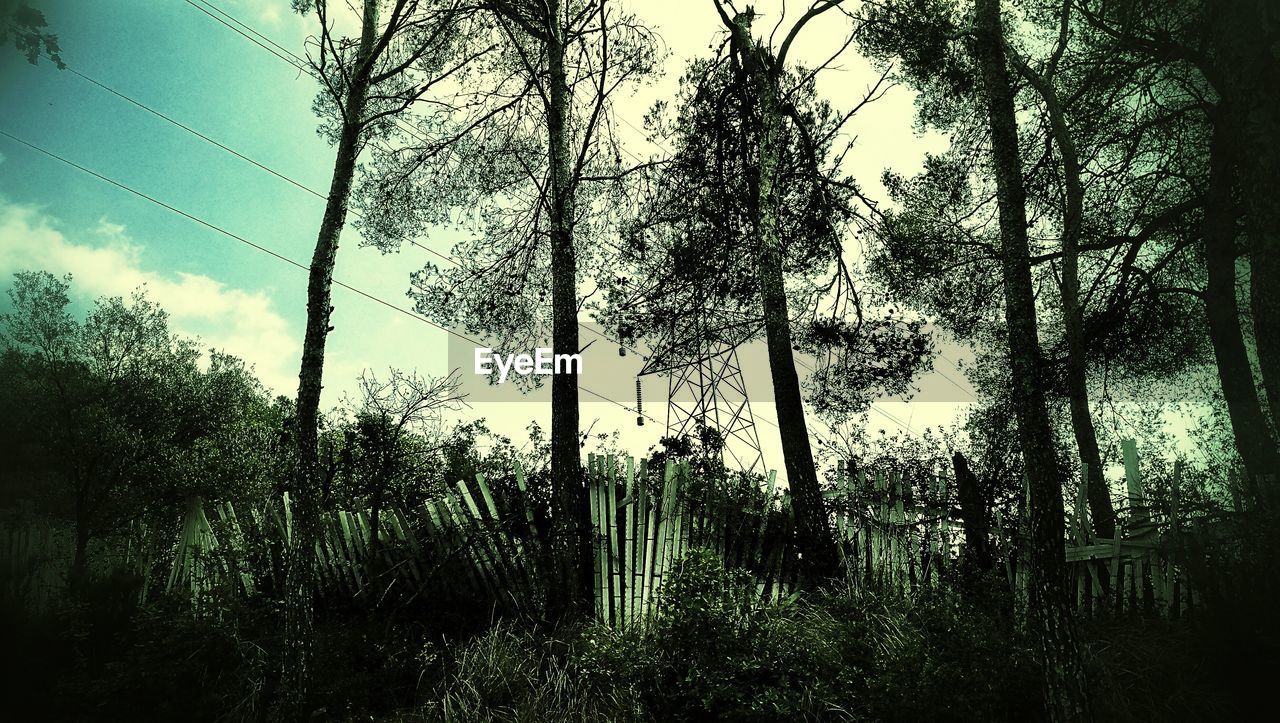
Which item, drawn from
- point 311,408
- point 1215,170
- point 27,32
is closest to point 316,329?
point 311,408

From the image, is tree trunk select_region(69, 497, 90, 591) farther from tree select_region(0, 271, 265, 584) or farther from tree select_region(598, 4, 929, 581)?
tree select_region(598, 4, 929, 581)

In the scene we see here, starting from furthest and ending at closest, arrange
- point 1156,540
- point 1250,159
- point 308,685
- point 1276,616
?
point 1250,159, point 1156,540, point 308,685, point 1276,616

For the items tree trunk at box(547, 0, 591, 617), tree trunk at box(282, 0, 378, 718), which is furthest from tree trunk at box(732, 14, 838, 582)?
tree trunk at box(282, 0, 378, 718)

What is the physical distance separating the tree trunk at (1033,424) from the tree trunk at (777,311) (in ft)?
9.05

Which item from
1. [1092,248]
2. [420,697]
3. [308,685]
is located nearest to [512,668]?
[420,697]

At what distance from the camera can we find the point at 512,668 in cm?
583

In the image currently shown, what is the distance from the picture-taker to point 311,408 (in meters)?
6.16

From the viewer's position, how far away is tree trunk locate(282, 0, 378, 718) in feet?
18.5

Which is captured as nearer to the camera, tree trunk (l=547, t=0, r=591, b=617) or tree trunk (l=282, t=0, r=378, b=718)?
tree trunk (l=282, t=0, r=378, b=718)

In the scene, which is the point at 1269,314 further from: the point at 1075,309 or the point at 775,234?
the point at 775,234

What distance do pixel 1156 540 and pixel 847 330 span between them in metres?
4.59

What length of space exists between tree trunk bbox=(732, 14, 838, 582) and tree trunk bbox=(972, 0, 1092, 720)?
109 inches

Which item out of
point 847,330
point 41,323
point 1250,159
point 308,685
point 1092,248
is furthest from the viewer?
point 41,323

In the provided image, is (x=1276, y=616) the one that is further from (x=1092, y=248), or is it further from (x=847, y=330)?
(x=1092, y=248)
